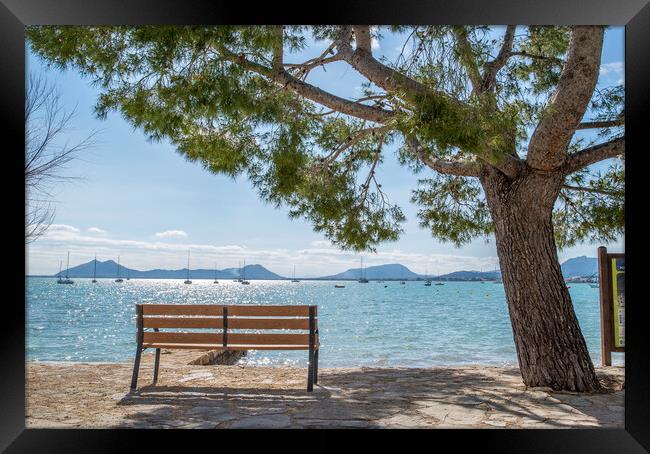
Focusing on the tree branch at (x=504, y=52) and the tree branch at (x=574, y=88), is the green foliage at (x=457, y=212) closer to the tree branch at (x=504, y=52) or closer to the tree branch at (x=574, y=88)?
the tree branch at (x=504, y=52)

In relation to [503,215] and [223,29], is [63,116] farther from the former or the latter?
[503,215]

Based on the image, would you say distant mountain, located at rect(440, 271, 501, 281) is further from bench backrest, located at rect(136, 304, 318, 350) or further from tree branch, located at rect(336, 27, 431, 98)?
bench backrest, located at rect(136, 304, 318, 350)

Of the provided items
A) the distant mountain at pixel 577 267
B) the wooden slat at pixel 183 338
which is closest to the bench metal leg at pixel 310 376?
the wooden slat at pixel 183 338

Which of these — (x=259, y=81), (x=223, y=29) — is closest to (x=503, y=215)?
(x=259, y=81)

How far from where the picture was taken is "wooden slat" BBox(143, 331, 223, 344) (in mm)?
4711

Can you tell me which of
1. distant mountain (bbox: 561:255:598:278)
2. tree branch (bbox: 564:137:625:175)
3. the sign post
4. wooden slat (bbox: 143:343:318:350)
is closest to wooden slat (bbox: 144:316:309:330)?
wooden slat (bbox: 143:343:318:350)

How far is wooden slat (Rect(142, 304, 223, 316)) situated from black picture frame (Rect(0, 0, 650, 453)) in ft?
4.94

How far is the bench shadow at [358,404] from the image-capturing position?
364 centimetres

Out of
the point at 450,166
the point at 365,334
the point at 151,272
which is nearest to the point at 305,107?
the point at 450,166

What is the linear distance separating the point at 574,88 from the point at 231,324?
3.12m

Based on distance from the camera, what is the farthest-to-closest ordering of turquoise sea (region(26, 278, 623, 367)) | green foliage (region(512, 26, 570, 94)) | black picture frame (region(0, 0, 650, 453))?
turquoise sea (region(26, 278, 623, 367)) → green foliage (region(512, 26, 570, 94)) → black picture frame (region(0, 0, 650, 453))

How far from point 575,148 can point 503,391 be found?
3421 millimetres

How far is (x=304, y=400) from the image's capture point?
4238 mm
